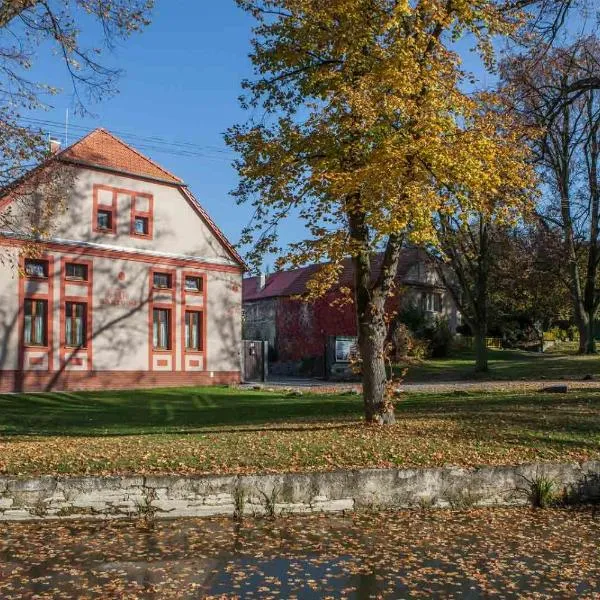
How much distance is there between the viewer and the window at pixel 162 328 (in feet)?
101

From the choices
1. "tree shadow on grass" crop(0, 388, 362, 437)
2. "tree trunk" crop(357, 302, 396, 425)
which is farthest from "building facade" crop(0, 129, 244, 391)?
"tree trunk" crop(357, 302, 396, 425)

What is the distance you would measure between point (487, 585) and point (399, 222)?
5.96 meters

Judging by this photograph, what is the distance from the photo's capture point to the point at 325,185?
41.5 feet

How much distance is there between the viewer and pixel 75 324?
28125 mm

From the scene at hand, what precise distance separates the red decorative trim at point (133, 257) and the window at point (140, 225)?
99cm

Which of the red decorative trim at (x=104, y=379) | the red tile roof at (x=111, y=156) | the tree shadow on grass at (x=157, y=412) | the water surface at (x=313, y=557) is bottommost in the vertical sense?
the water surface at (x=313, y=557)

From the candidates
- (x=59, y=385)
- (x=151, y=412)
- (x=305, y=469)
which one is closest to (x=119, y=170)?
(x=59, y=385)

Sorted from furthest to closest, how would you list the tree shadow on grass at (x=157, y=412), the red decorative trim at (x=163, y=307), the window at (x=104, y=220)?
the red decorative trim at (x=163, y=307) < the window at (x=104, y=220) < the tree shadow on grass at (x=157, y=412)

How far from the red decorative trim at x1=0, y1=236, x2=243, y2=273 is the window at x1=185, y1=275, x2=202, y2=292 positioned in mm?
531

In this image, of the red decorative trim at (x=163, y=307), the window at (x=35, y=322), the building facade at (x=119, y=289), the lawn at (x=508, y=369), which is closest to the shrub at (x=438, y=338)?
the lawn at (x=508, y=369)

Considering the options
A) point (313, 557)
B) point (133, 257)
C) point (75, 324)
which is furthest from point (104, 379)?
point (313, 557)

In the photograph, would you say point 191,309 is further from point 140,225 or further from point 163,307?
point 140,225

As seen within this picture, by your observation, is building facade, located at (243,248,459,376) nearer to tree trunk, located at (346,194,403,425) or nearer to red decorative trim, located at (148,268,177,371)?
red decorative trim, located at (148,268,177,371)

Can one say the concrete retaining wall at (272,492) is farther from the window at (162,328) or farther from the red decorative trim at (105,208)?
the window at (162,328)
